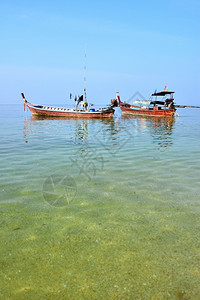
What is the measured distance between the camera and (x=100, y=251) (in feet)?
13.5

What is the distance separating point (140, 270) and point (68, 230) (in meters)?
1.79

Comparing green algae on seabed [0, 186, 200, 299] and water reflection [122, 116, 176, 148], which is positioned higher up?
water reflection [122, 116, 176, 148]

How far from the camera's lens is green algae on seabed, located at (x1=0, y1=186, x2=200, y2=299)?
10.8ft

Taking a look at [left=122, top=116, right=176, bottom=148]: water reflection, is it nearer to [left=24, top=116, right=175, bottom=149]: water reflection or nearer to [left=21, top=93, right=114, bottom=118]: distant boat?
[left=24, top=116, right=175, bottom=149]: water reflection

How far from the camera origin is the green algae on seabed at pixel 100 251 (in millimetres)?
3293

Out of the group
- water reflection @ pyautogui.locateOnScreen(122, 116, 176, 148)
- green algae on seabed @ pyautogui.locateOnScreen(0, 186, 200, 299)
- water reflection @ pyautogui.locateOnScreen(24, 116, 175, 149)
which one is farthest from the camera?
water reflection @ pyautogui.locateOnScreen(24, 116, 175, 149)

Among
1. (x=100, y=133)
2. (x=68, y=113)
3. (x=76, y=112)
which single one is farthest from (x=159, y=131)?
(x=68, y=113)

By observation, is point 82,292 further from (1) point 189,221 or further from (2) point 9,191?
(2) point 9,191

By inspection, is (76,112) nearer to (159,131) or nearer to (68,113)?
(68,113)

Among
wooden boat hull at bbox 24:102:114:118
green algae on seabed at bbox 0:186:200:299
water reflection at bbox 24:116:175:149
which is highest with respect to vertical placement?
wooden boat hull at bbox 24:102:114:118

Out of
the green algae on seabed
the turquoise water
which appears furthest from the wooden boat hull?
the green algae on seabed

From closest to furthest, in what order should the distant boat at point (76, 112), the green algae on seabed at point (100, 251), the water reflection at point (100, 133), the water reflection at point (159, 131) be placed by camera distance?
the green algae on seabed at point (100, 251) < the water reflection at point (159, 131) < the water reflection at point (100, 133) < the distant boat at point (76, 112)

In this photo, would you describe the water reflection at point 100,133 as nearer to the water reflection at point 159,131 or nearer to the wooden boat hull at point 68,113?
the water reflection at point 159,131

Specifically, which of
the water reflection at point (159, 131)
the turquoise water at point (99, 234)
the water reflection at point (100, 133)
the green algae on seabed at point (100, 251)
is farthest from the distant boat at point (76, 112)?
the green algae on seabed at point (100, 251)
